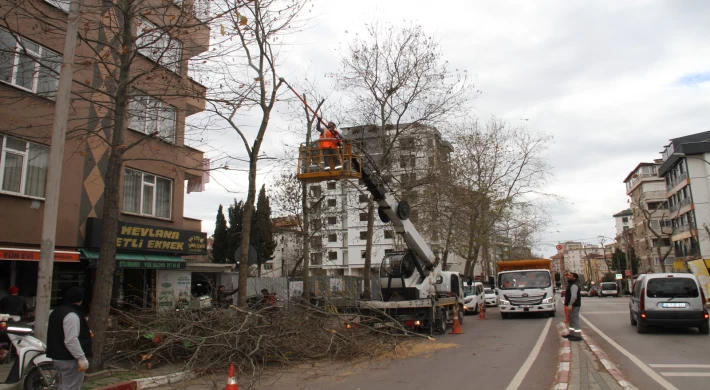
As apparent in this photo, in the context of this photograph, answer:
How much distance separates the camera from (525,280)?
22.2 m

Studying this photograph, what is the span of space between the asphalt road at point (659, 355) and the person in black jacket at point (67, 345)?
795 cm

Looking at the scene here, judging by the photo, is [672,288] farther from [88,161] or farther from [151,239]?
[88,161]

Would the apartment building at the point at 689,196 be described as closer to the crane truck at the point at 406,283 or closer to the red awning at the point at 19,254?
the crane truck at the point at 406,283

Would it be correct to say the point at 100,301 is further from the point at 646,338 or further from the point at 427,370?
the point at 646,338

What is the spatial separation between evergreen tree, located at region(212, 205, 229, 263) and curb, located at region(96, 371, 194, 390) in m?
39.6

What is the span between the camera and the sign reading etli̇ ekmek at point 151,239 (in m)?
15.0

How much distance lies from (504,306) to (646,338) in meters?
8.48

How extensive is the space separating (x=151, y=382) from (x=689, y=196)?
2434 inches

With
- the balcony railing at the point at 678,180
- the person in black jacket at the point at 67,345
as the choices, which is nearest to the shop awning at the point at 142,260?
the person in black jacket at the point at 67,345

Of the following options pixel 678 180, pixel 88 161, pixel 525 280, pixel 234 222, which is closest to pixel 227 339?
pixel 88 161

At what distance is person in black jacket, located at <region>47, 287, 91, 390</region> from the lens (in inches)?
232

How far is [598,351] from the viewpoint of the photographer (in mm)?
11023

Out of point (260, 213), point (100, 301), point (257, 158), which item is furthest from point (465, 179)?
point (100, 301)

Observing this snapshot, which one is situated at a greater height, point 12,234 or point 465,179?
point 465,179
